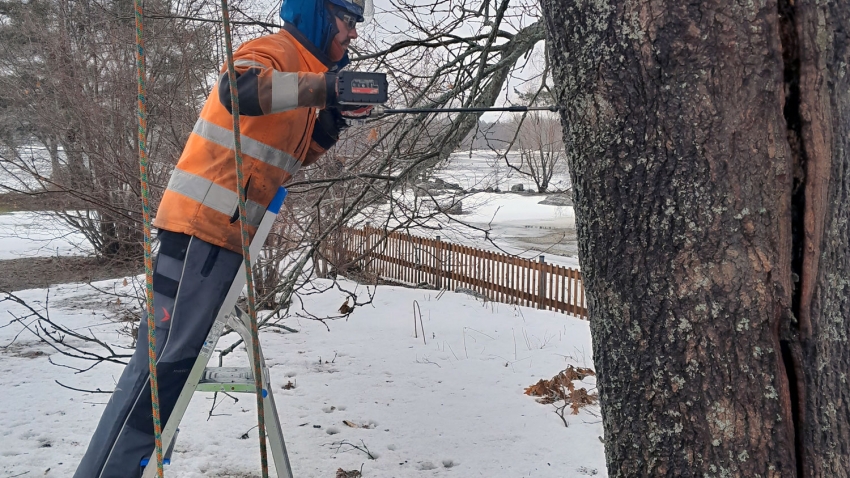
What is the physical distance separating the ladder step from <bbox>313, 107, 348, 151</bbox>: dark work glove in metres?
1.01

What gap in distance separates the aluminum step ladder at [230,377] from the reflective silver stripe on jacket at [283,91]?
303mm

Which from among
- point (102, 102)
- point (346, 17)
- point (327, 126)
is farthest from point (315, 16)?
point (102, 102)

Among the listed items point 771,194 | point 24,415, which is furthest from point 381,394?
point 771,194

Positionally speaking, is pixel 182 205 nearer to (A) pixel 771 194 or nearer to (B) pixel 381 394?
(A) pixel 771 194

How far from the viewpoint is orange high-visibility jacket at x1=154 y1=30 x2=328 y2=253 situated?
7.42ft

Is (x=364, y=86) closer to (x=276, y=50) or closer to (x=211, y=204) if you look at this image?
(x=276, y=50)

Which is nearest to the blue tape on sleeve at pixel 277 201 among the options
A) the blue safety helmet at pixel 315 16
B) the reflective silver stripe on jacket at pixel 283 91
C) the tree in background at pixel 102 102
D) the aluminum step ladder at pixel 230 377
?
the aluminum step ladder at pixel 230 377

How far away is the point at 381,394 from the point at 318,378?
65 cm

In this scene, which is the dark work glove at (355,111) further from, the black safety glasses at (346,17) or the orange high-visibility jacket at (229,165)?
the black safety glasses at (346,17)

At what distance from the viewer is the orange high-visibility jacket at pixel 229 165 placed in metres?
2.26

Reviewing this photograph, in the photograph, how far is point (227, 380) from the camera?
2.31 metres

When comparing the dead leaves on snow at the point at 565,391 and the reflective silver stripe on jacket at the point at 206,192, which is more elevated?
the reflective silver stripe on jacket at the point at 206,192

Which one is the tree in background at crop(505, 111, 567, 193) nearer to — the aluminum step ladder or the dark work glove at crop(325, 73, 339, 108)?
the dark work glove at crop(325, 73, 339, 108)

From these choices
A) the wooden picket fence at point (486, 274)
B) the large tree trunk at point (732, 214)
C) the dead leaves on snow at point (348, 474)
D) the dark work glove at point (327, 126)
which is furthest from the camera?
the wooden picket fence at point (486, 274)
